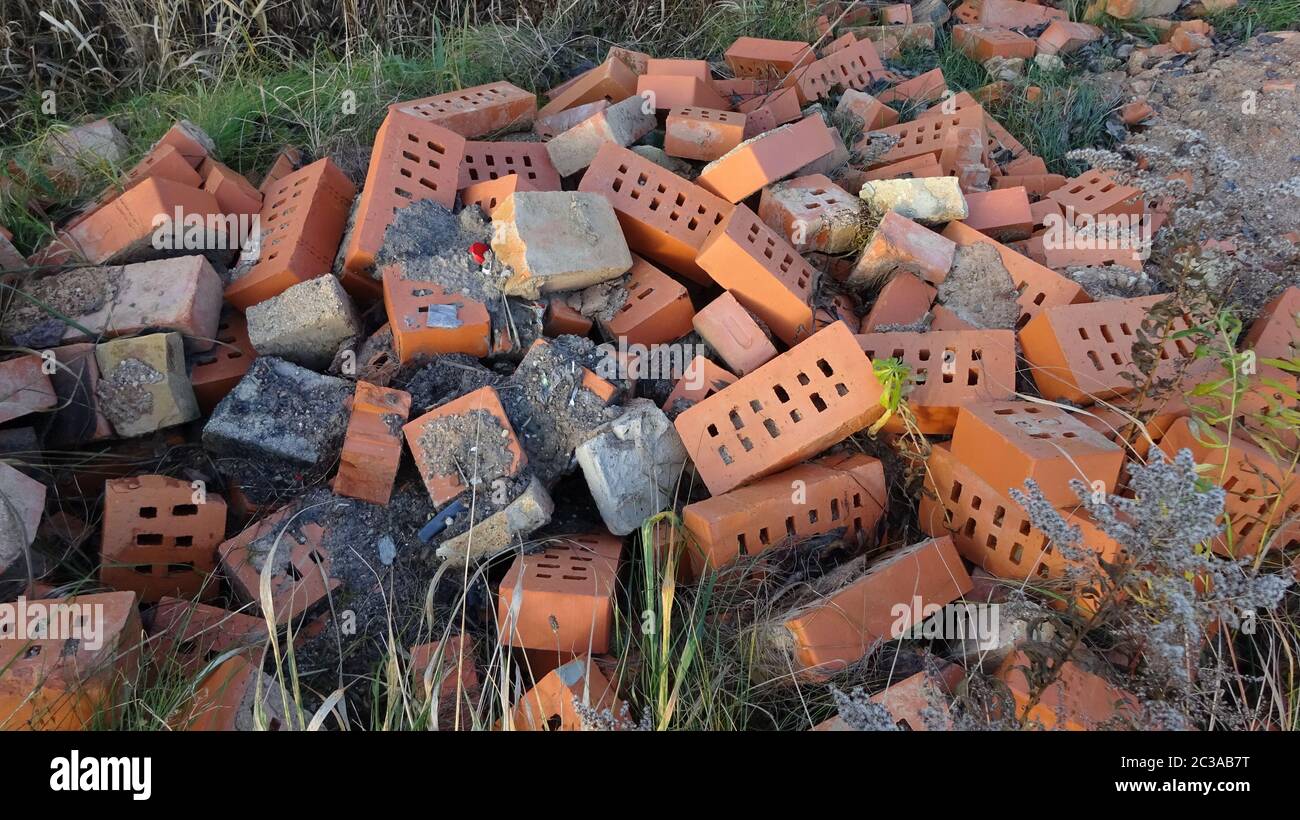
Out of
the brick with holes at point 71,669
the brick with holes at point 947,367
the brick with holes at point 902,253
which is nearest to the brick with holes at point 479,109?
the brick with holes at point 902,253

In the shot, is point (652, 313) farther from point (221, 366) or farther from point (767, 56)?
point (767, 56)

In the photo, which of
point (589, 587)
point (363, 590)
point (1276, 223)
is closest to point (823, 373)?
point (589, 587)

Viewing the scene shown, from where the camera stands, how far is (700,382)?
11.4ft

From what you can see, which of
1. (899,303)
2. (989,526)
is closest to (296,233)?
(899,303)

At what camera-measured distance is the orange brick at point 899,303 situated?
3748 millimetres

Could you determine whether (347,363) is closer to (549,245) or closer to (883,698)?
(549,245)

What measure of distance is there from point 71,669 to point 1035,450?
292cm

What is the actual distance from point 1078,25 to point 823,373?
4540 millimetres

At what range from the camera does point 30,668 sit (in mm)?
2514

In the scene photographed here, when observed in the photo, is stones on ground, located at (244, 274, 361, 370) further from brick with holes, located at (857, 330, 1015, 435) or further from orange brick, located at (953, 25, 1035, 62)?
orange brick, located at (953, 25, 1035, 62)

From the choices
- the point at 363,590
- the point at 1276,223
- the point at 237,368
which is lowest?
the point at 363,590

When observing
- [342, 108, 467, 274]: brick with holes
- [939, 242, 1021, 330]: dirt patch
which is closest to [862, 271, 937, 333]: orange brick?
[939, 242, 1021, 330]: dirt patch

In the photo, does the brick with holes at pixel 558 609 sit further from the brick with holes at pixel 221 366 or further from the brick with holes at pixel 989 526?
the brick with holes at pixel 221 366

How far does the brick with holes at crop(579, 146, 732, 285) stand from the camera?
383 centimetres
